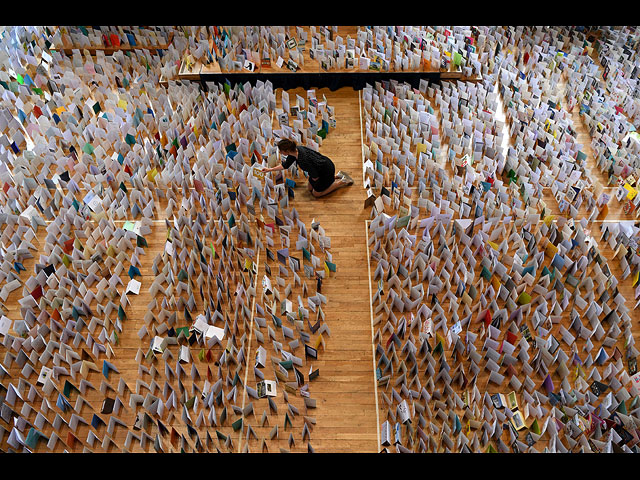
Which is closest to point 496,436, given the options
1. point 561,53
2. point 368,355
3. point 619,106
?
point 368,355

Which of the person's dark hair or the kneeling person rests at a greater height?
the person's dark hair

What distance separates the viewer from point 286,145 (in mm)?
7363

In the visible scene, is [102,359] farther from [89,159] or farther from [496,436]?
[496,436]

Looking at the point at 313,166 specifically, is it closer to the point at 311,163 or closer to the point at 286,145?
the point at 311,163

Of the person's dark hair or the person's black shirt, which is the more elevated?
the person's dark hair

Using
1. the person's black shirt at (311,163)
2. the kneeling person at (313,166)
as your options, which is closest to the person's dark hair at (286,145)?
the kneeling person at (313,166)

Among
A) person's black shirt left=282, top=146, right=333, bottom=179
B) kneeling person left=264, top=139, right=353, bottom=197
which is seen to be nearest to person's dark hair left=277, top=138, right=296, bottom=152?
kneeling person left=264, top=139, right=353, bottom=197

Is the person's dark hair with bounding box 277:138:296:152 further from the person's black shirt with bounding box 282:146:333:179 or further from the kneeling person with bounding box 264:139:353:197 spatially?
the person's black shirt with bounding box 282:146:333:179

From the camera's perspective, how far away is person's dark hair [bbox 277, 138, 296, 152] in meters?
7.35

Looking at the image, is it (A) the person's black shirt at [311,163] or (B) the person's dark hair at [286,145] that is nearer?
(B) the person's dark hair at [286,145]

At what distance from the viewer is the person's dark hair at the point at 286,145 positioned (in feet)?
24.1

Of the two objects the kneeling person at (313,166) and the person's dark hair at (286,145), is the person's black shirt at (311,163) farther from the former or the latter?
the person's dark hair at (286,145)

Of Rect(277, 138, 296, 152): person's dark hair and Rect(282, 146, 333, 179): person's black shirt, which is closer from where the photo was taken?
Rect(277, 138, 296, 152): person's dark hair

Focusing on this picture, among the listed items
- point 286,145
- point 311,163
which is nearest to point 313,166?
point 311,163
